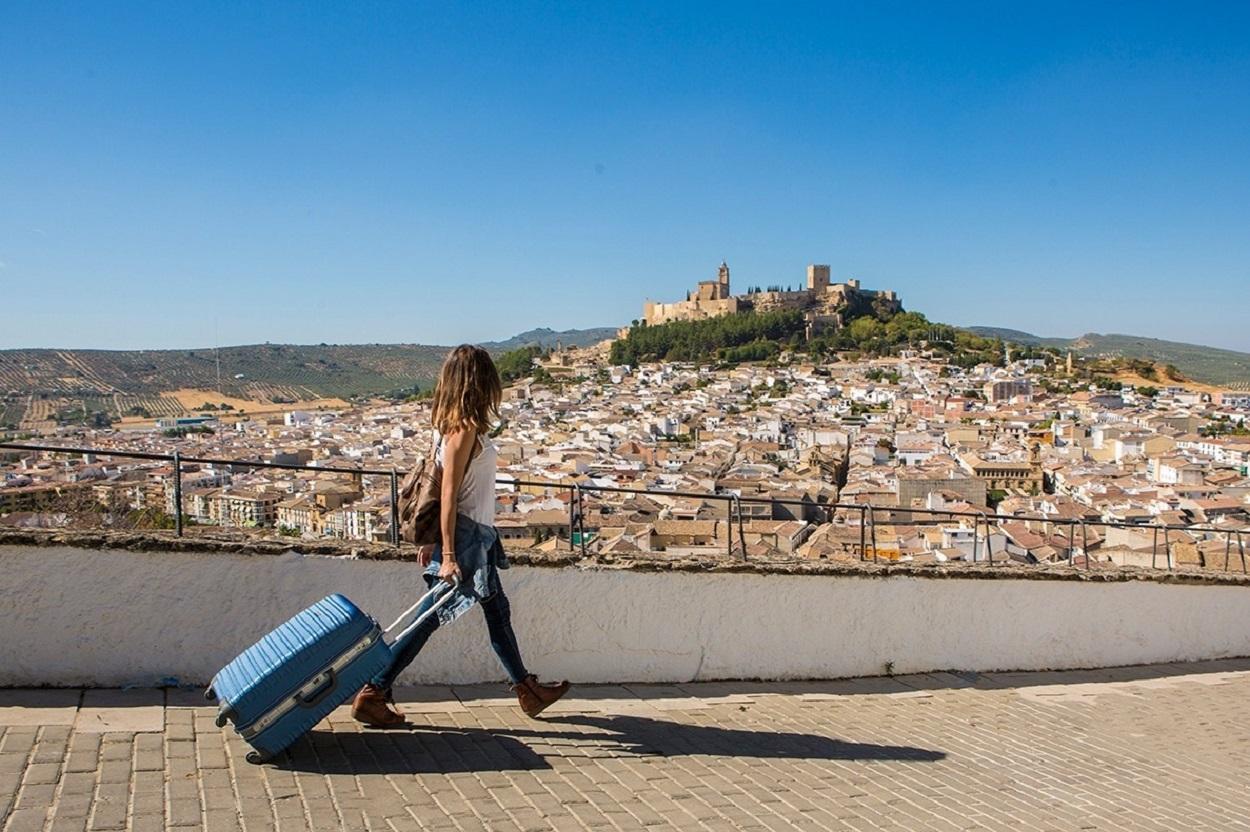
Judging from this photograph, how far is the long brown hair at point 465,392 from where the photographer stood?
356cm

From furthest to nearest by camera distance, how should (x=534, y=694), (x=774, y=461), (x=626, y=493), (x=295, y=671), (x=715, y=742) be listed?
(x=774, y=461), (x=626, y=493), (x=715, y=742), (x=534, y=694), (x=295, y=671)

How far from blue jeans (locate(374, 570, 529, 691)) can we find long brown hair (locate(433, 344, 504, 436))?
0.56m

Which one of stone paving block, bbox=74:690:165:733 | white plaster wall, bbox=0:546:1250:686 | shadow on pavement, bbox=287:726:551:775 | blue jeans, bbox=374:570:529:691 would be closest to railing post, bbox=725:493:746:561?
white plaster wall, bbox=0:546:1250:686

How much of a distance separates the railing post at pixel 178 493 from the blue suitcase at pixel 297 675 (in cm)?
116

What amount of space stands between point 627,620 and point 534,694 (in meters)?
1.02

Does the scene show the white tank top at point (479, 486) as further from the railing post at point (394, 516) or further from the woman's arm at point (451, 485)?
the railing post at point (394, 516)

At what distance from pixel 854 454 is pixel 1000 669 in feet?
150

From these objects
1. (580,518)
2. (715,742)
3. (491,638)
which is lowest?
(715,742)

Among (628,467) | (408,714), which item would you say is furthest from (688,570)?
(628,467)

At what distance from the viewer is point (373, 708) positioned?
359 cm

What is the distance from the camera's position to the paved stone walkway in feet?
9.71

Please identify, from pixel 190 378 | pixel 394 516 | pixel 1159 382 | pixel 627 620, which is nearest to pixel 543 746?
pixel 627 620

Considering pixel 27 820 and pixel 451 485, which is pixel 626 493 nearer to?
pixel 451 485

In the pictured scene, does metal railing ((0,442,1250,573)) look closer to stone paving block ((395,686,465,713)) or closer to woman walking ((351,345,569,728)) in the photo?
woman walking ((351,345,569,728))
